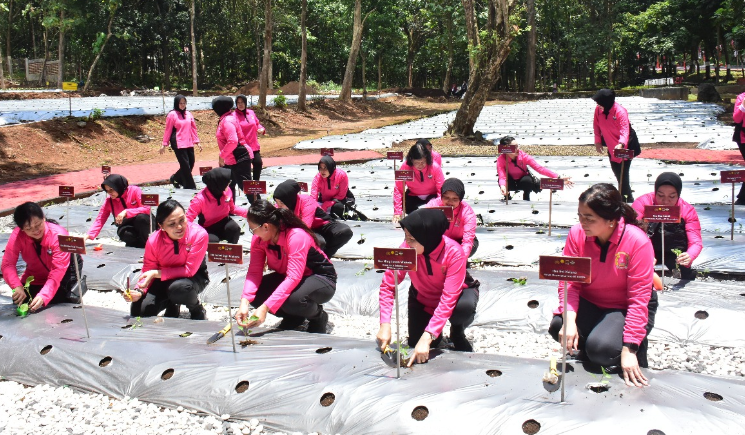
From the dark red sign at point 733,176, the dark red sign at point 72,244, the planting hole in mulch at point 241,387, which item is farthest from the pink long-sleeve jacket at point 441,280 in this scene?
the dark red sign at point 733,176

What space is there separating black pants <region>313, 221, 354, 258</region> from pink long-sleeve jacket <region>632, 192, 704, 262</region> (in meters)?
2.59

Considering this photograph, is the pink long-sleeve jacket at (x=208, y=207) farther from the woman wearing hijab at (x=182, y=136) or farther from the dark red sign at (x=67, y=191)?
the woman wearing hijab at (x=182, y=136)

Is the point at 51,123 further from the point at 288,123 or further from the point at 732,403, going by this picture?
the point at 732,403

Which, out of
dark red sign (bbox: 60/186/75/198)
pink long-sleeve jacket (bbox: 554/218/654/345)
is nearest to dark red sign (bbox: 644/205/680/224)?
pink long-sleeve jacket (bbox: 554/218/654/345)

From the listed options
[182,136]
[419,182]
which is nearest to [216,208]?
[419,182]

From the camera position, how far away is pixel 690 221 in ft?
16.3

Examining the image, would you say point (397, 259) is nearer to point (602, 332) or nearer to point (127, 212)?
point (602, 332)

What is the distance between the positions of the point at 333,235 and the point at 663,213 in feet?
9.49

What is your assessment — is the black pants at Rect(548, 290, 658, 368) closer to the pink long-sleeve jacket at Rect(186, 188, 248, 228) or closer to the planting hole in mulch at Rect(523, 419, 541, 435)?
the planting hole in mulch at Rect(523, 419, 541, 435)

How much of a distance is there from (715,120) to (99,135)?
16.1m

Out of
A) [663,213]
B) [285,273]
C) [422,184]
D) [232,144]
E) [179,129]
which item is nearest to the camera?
[285,273]

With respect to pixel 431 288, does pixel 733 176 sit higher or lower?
higher

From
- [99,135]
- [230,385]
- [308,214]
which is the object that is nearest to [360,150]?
[99,135]

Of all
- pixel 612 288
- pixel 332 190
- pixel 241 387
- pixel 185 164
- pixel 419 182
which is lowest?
pixel 241 387
